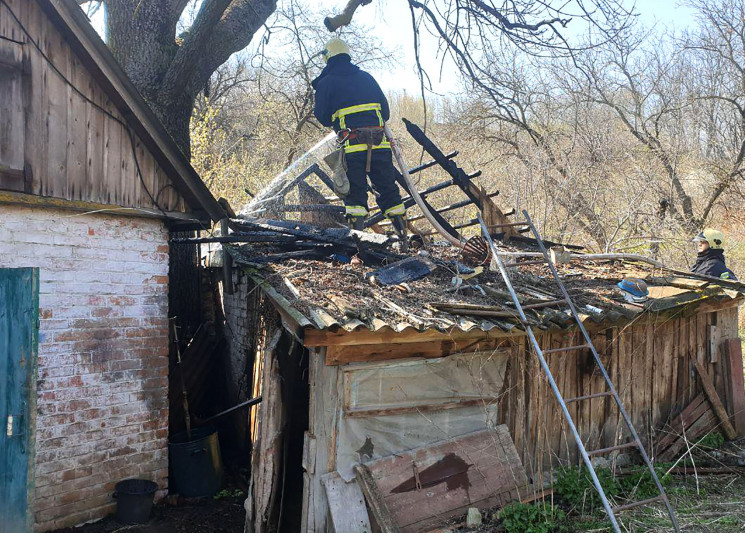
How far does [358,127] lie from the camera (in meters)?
7.08

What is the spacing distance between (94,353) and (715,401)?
25.6ft

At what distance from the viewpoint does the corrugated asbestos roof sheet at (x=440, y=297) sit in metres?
4.78

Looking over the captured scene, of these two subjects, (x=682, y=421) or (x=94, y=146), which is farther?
(x=682, y=421)

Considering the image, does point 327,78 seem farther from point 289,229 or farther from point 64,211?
point 64,211

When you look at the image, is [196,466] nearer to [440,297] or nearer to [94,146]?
[440,297]

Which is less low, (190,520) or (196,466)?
(196,466)

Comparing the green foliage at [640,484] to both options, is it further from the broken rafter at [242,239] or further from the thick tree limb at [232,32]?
the thick tree limb at [232,32]

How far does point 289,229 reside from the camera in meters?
7.28

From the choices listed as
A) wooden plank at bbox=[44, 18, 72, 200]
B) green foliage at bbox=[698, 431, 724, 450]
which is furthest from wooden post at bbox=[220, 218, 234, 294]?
green foliage at bbox=[698, 431, 724, 450]

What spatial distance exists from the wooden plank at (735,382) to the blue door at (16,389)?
8657 mm

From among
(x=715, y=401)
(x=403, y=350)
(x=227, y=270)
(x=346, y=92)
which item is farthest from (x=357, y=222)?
(x=715, y=401)

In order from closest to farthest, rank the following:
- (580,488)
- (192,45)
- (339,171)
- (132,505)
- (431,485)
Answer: (431,485) → (132,505) → (580,488) → (339,171) → (192,45)

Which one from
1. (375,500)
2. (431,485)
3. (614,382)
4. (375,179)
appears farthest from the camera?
(375,179)

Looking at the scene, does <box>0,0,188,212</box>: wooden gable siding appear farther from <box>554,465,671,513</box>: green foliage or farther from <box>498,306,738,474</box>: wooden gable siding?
<box>554,465,671,513</box>: green foliage
